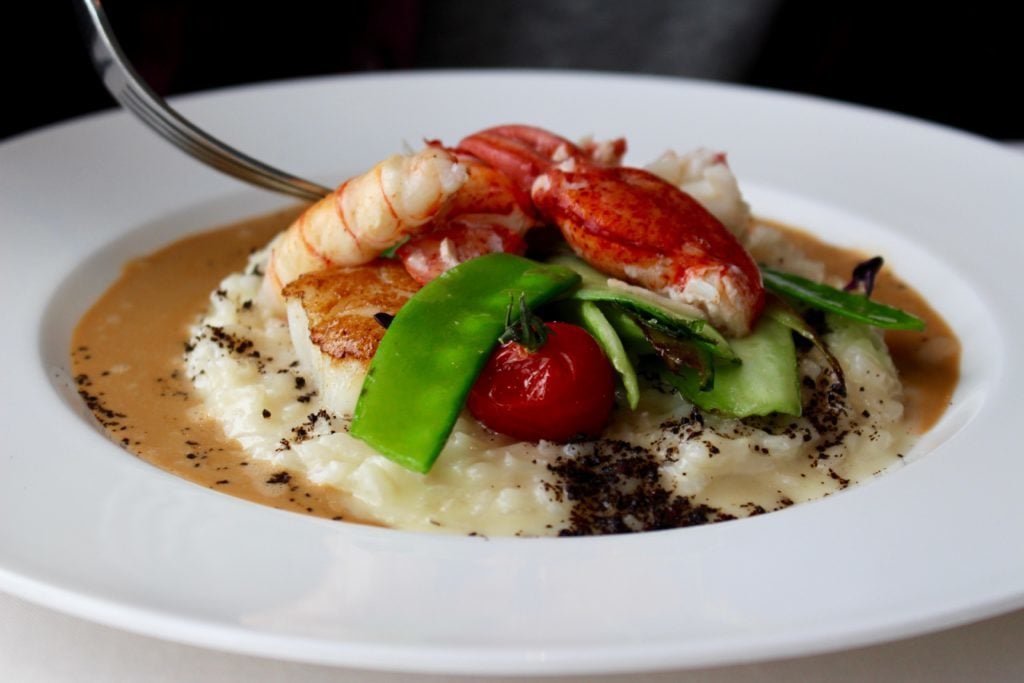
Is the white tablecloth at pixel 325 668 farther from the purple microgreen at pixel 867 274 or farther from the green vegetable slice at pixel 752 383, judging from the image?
the purple microgreen at pixel 867 274

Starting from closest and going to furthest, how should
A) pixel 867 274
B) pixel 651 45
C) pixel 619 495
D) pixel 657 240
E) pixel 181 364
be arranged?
pixel 619 495, pixel 657 240, pixel 181 364, pixel 867 274, pixel 651 45

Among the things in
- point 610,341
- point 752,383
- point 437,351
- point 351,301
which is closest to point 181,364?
point 351,301

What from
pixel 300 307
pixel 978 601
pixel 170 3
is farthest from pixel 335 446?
pixel 170 3

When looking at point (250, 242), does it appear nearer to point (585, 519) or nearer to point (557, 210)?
point (557, 210)

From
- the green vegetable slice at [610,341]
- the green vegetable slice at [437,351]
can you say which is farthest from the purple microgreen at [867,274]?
the green vegetable slice at [437,351]

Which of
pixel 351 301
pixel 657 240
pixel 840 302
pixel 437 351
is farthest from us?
pixel 840 302

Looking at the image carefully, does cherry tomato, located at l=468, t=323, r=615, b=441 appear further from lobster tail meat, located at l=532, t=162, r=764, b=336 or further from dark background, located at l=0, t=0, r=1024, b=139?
dark background, located at l=0, t=0, r=1024, b=139

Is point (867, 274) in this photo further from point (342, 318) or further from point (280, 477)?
point (280, 477)
